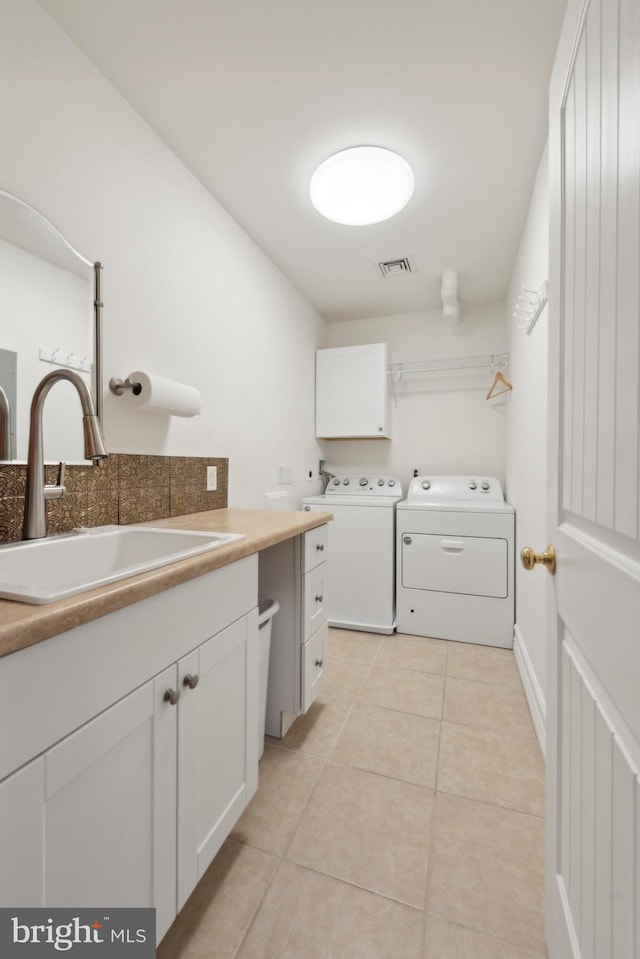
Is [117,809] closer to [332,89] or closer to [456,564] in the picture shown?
[332,89]

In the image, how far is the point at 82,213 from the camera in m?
1.28

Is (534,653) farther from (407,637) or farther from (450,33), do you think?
(450,33)

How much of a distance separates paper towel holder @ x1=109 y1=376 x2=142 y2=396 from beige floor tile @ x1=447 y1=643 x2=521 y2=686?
2.00 meters

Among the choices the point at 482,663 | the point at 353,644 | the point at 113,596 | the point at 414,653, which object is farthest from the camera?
the point at 353,644

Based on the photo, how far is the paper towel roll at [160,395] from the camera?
1.37 meters

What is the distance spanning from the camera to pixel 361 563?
2.71m

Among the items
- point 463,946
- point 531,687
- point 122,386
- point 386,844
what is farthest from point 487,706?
point 122,386

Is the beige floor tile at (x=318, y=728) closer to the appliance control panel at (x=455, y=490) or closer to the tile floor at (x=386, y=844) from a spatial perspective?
the tile floor at (x=386, y=844)

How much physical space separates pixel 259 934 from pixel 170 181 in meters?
2.40

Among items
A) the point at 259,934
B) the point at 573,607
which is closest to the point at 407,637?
the point at 259,934

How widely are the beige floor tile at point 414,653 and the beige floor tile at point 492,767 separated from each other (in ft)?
1.71

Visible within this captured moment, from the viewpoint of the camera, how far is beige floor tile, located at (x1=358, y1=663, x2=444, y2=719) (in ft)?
5.99

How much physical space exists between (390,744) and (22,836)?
4.50 ft

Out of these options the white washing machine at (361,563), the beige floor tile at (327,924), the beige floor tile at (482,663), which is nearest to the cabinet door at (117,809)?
the beige floor tile at (327,924)
